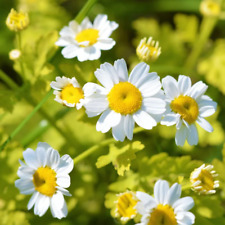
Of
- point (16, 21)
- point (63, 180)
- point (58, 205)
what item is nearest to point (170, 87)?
point (63, 180)

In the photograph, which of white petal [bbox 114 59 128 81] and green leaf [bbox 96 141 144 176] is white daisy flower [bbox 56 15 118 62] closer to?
white petal [bbox 114 59 128 81]

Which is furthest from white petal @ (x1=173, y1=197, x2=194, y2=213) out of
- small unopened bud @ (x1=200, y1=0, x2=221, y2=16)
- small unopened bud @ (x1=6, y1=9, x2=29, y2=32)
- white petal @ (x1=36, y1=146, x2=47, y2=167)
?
small unopened bud @ (x1=200, y1=0, x2=221, y2=16)

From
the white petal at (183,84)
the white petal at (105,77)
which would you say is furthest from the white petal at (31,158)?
the white petal at (183,84)

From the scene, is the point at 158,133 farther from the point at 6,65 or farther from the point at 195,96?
the point at 6,65

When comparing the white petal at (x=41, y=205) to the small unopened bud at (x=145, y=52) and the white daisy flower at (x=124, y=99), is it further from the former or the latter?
the small unopened bud at (x=145, y=52)

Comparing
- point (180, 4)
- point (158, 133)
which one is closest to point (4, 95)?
point (158, 133)

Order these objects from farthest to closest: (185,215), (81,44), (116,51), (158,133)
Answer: (116,51) < (158,133) < (81,44) < (185,215)
